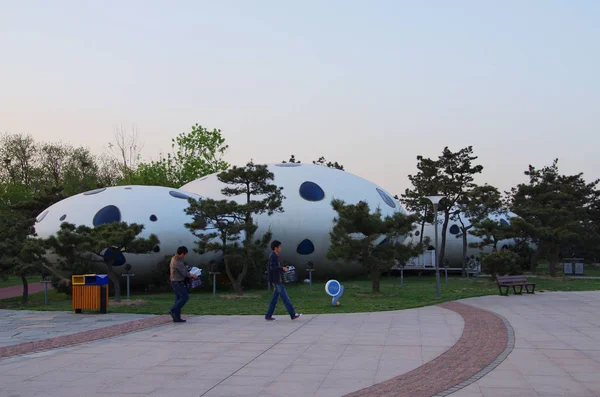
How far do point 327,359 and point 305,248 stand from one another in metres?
17.8

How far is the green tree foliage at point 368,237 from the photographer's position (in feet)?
62.0

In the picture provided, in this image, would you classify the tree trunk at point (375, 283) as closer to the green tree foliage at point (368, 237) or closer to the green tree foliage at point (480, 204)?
the green tree foliage at point (368, 237)

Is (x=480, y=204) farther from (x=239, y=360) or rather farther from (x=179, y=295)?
(x=239, y=360)

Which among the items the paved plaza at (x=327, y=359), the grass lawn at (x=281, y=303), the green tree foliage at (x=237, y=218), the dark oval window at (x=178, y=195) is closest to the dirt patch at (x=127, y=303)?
the grass lawn at (x=281, y=303)

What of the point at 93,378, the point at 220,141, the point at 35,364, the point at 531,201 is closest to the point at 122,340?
the point at 35,364

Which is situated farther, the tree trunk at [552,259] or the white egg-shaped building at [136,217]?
the tree trunk at [552,259]

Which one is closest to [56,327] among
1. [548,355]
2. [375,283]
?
[548,355]

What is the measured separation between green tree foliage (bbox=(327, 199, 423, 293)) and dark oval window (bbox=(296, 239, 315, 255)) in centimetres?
600

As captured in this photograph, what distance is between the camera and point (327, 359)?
8102mm

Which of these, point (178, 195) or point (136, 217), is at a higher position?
point (178, 195)

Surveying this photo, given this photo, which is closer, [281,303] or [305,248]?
[281,303]

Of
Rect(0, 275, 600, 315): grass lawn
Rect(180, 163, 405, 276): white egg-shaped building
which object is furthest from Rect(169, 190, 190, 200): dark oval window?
Rect(0, 275, 600, 315): grass lawn

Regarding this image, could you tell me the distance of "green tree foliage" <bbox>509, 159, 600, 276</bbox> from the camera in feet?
94.2

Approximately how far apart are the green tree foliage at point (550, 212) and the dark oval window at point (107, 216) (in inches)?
723
